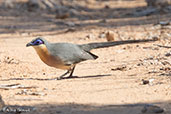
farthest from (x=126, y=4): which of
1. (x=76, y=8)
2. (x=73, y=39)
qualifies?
(x=73, y=39)

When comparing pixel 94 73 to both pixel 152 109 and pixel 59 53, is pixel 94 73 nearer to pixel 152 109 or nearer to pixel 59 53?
pixel 59 53

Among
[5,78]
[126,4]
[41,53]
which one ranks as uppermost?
[41,53]

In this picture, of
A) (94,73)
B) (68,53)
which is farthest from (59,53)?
(94,73)

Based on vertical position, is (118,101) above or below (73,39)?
above

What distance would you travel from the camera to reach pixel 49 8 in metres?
18.9

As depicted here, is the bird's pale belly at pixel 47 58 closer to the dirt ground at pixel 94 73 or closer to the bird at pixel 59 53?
the bird at pixel 59 53

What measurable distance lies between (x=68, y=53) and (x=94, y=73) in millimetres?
712

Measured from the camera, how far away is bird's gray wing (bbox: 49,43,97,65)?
6633 millimetres

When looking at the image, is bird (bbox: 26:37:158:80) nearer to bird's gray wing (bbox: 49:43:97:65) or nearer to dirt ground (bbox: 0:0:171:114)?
bird's gray wing (bbox: 49:43:97:65)

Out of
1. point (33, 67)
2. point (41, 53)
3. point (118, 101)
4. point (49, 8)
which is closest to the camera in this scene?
Result: point (118, 101)

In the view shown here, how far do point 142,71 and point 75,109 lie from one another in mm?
2530

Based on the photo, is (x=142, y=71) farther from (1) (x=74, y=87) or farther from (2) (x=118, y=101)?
(2) (x=118, y=101)

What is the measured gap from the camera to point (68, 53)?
6781mm

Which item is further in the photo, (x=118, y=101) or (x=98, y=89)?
(x=98, y=89)
